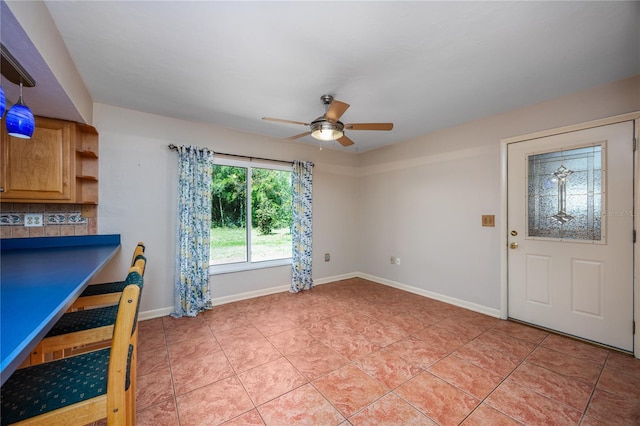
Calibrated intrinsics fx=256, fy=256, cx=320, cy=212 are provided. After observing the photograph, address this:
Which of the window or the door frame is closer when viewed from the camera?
the door frame

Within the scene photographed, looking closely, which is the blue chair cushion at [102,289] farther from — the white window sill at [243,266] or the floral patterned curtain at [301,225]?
the floral patterned curtain at [301,225]

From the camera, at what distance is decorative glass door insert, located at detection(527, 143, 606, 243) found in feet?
8.21

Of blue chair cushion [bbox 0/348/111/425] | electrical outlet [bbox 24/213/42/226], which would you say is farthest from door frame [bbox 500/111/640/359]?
electrical outlet [bbox 24/213/42/226]

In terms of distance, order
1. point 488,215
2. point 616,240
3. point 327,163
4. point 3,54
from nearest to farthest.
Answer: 1. point 3,54
2. point 616,240
3. point 488,215
4. point 327,163

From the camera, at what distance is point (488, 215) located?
3.24m

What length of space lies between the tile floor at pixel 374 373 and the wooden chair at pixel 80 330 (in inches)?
24.4

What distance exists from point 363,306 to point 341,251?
1485 mm

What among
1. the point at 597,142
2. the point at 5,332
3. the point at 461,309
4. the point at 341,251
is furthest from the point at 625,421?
the point at 341,251

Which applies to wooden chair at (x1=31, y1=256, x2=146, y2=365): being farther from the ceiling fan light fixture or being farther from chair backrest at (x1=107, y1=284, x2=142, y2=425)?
the ceiling fan light fixture

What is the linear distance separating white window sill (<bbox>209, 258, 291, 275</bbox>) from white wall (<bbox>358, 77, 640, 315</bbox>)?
5.81 ft

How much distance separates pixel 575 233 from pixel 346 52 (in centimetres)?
289

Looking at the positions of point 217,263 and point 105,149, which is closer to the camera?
point 105,149

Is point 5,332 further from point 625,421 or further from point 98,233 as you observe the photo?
point 625,421

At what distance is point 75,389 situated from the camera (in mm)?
1021
